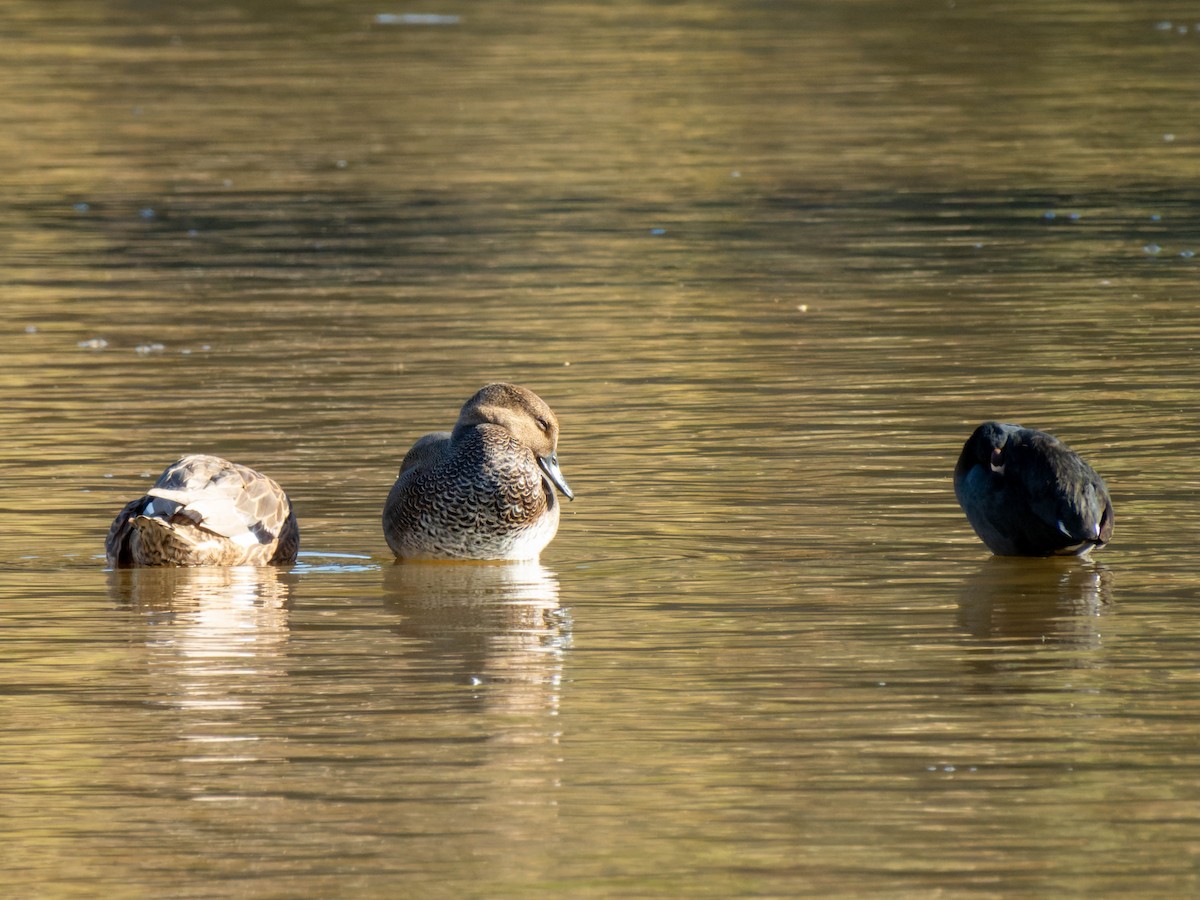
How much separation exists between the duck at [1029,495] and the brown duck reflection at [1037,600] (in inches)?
3.6

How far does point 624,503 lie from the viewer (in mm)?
10539

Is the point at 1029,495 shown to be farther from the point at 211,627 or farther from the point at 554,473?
Result: the point at 211,627

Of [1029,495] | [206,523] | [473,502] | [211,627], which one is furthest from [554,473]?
[1029,495]

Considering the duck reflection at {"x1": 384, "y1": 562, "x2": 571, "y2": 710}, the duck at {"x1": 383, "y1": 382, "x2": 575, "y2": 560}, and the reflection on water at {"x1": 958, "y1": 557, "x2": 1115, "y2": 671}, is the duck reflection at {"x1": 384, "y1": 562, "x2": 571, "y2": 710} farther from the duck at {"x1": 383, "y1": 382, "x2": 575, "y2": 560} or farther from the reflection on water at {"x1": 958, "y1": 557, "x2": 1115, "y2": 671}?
the reflection on water at {"x1": 958, "y1": 557, "x2": 1115, "y2": 671}

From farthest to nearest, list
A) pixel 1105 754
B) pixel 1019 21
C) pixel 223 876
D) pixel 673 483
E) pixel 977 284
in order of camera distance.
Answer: pixel 1019 21, pixel 977 284, pixel 673 483, pixel 1105 754, pixel 223 876

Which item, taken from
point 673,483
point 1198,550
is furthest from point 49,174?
point 1198,550

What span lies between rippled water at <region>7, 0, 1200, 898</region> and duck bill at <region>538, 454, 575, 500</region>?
0.82 ft

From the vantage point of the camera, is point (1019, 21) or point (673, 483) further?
point (1019, 21)

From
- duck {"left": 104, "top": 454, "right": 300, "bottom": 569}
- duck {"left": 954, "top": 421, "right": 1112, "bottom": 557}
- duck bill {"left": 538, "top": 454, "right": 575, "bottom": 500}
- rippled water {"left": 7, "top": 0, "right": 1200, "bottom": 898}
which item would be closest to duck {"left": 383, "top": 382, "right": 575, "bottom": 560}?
duck bill {"left": 538, "top": 454, "right": 575, "bottom": 500}

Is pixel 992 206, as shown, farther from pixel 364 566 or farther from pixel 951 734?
pixel 951 734

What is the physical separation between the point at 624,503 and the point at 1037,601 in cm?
225

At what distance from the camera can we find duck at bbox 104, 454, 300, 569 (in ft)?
31.5

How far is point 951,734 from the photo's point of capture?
23.7 ft

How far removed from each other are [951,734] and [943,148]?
1601cm
